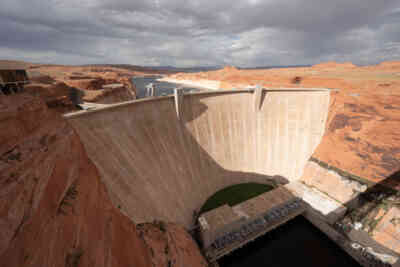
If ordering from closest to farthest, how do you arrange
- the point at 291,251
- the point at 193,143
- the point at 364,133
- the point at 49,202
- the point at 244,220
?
1. the point at 49,202
2. the point at 244,220
3. the point at 291,251
4. the point at 364,133
5. the point at 193,143

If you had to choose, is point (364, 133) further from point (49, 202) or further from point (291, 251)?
point (49, 202)

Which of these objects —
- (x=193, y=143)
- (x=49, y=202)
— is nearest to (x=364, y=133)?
(x=193, y=143)

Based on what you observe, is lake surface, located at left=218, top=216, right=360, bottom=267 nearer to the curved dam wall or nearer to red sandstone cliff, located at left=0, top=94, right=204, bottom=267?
the curved dam wall

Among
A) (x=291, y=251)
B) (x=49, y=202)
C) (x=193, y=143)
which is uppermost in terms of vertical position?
(x=49, y=202)

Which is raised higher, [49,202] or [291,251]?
[49,202]

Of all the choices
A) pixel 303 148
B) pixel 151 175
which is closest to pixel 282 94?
pixel 303 148

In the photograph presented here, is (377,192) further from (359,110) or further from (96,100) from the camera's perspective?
(96,100)
